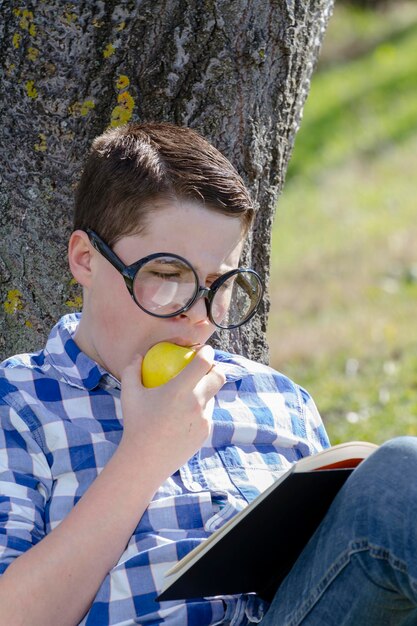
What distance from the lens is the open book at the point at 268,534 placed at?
6.25 ft

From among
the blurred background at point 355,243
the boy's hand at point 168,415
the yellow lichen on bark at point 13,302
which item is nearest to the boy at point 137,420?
the boy's hand at point 168,415

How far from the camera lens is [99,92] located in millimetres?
2857

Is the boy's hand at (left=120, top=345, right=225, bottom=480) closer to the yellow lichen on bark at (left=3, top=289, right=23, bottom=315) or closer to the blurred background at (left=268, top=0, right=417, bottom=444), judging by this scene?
the yellow lichen on bark at (left=3, top=289, right=23, bottom=315)

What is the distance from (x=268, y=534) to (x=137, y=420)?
364mm

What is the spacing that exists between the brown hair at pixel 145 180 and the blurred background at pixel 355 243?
2421 mm

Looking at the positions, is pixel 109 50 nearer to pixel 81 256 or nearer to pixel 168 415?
pixel 81 256

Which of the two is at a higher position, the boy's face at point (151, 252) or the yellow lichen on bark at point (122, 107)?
the yellow lichen on bark at point (122, 107)

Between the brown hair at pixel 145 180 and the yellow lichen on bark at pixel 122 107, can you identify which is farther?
the yellow lichen on bark at pixel 122 107

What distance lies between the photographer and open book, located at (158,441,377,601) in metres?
1.91

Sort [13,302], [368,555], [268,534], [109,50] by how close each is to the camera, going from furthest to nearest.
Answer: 1. [13,302]
2. [109,50]
3. [268,534]
4. [368,555]

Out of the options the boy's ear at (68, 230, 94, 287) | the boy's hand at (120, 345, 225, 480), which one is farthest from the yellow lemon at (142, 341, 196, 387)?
the boy's ear at (68, 230, 94, 287)

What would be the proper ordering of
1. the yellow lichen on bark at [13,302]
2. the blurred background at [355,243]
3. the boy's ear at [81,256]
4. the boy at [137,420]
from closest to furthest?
the boy at [137,420] < the boy's ear at [81,256] < the yellow lichen on bark at [13,302] < the blurred background at [355,243]

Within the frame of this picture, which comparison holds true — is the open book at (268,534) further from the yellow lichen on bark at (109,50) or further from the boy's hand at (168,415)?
the yellow lichen on bark at (109,50)

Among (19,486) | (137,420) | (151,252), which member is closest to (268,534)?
(137,420)
